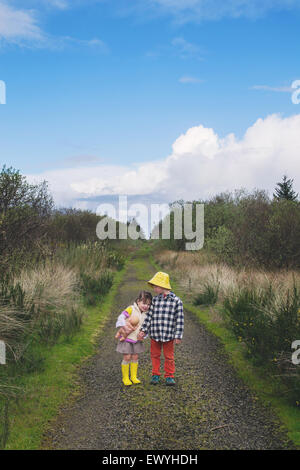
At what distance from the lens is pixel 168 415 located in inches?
183

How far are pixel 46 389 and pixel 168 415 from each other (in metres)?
1.93

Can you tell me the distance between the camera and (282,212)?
598 inches

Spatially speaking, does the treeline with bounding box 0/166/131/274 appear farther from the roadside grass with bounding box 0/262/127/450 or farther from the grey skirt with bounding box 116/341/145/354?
the grey skirt with bounding box 116/341/145/354

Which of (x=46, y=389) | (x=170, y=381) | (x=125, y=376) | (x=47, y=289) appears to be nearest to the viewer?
(x=46, y=389)

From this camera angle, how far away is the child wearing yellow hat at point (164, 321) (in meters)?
5.59

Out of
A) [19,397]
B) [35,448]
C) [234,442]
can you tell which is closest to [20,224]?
[19,397]

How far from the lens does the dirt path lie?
4070 mm

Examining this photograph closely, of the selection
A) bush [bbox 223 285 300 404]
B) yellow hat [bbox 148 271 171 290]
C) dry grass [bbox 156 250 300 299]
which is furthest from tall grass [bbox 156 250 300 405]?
yellow hat [bbox 148 271 171 290]

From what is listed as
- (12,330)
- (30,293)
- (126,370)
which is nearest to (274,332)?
(126,370)

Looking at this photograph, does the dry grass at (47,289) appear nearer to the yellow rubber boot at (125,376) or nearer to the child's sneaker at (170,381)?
the yellow rubber boot at (125,376)

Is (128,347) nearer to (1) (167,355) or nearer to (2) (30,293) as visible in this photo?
(1) (167,355)

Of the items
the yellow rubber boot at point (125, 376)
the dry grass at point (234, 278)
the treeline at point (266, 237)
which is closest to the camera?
the yellow rubber boot at point (125, 376)

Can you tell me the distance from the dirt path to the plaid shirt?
0.78 metres

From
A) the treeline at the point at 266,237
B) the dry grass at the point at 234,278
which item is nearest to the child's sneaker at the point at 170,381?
the dry grass at the point at 234,278
